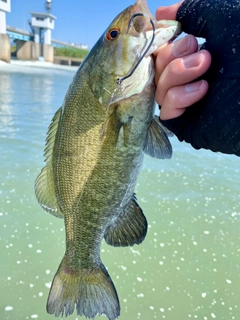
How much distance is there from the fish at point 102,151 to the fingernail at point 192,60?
0.17 m

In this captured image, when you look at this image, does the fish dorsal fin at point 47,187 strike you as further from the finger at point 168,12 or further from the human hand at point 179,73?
the finger at point 168,12

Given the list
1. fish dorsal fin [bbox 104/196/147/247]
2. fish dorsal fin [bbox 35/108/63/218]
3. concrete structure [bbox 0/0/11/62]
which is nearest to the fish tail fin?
fish dorsal fin [bbox 104/196/147/247]

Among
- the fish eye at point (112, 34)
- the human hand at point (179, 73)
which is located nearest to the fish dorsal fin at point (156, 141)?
the human hand at point (179, 73)

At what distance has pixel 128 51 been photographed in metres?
1.47

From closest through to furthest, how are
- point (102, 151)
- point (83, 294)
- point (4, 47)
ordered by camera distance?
point (102, 151) → point (83, 294) → point (4, 47)

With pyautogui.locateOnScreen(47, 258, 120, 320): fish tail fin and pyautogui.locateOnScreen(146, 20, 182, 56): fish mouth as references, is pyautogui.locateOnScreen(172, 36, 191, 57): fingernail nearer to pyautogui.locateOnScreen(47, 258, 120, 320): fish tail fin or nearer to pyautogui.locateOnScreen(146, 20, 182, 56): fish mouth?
pyautogui.locateOnScreen(146, 20, 182, 56): fish mouth

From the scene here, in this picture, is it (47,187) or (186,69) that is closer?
(186,69)

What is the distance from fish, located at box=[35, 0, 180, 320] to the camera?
1.48 metres

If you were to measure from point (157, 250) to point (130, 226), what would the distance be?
1.85m

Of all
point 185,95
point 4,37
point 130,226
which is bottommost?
point 130,226

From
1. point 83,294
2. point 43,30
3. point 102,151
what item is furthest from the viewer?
point 43,30

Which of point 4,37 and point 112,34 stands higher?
point 112,34

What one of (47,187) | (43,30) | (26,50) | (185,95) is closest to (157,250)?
(47,187)

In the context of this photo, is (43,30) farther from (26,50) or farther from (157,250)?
(157,250)
